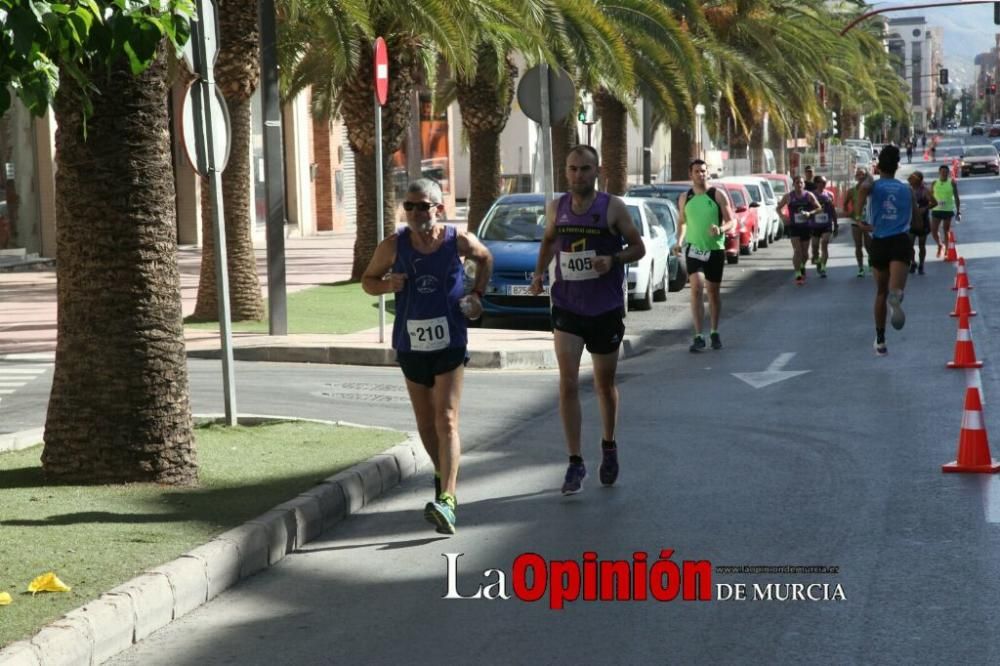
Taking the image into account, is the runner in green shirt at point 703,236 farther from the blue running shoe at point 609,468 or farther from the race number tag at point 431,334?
the race number tag at point 431,334

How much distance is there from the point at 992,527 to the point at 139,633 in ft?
13.1

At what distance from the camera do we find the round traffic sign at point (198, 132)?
11250mm

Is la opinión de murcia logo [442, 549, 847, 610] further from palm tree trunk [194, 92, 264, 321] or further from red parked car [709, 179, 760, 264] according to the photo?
red parked car [709, 179, 760, 264]

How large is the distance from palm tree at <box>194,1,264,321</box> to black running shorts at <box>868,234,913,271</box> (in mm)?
6877

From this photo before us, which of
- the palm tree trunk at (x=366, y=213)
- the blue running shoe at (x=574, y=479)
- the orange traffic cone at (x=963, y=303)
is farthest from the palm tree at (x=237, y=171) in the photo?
the blue running shoe at (x=574, y=479)

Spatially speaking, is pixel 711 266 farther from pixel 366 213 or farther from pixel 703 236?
pixel 366 213

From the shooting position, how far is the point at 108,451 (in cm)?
877

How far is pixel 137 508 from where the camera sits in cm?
809

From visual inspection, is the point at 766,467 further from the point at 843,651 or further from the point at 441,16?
the point at 441,16

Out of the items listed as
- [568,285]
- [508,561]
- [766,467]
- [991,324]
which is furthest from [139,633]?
[991,324]

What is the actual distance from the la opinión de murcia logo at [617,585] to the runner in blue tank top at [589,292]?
1807 mm

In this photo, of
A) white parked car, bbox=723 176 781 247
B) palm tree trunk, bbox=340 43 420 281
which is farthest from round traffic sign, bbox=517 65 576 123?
white parked car, bbox=723 176 781 247

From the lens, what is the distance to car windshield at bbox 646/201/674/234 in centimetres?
→ 2605

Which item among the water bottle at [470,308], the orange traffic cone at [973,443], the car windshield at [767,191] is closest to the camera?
the water bottle at [470,308]
